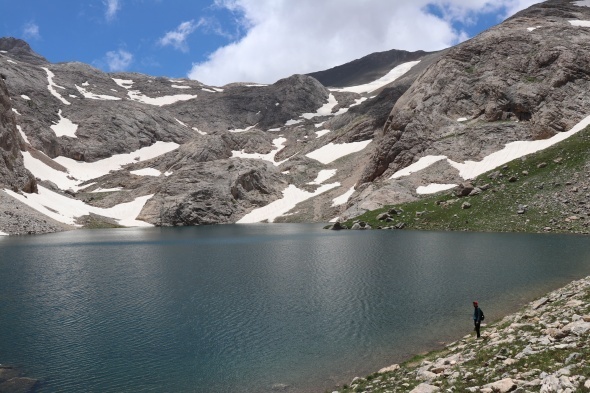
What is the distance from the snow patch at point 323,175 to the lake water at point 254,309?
88561 millimetres

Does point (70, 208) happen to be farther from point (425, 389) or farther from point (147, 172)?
point (425, 389)

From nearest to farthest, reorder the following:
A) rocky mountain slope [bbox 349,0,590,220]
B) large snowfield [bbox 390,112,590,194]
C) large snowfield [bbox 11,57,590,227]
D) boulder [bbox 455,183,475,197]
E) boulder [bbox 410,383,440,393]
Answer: boulder [bbox 410,383,440,393]
boulder [bbox 455,183,475,197]
large snowfield [bbox 390,112,590,194]
large snowfield [bbox 11,57,590,227]
rocky mountain slope [bbox 349,0,590,220]

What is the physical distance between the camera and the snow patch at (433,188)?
3819 inches

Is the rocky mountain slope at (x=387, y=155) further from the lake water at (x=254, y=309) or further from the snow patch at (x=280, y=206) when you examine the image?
the lake water at (x=254, y=309)

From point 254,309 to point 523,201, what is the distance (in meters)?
59.7

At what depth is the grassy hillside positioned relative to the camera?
6725cm

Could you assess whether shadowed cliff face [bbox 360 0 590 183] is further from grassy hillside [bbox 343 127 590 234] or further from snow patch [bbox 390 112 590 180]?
grassy hillside [bbox 343 127 590 234]

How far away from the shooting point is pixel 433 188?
325ft

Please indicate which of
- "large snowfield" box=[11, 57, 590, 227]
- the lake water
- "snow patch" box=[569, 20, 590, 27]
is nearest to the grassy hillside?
the lake water

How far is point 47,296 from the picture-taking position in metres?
37.1

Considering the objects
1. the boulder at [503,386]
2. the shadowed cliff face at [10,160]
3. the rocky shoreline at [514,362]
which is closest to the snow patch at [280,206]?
the shadowed cliff face at [10,160]

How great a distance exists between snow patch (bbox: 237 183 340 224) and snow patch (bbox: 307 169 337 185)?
5.92 meters

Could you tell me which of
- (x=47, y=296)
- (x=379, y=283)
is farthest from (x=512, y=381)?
(x=47, y=296)

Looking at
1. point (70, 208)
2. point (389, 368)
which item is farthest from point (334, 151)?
point (389, 368)
